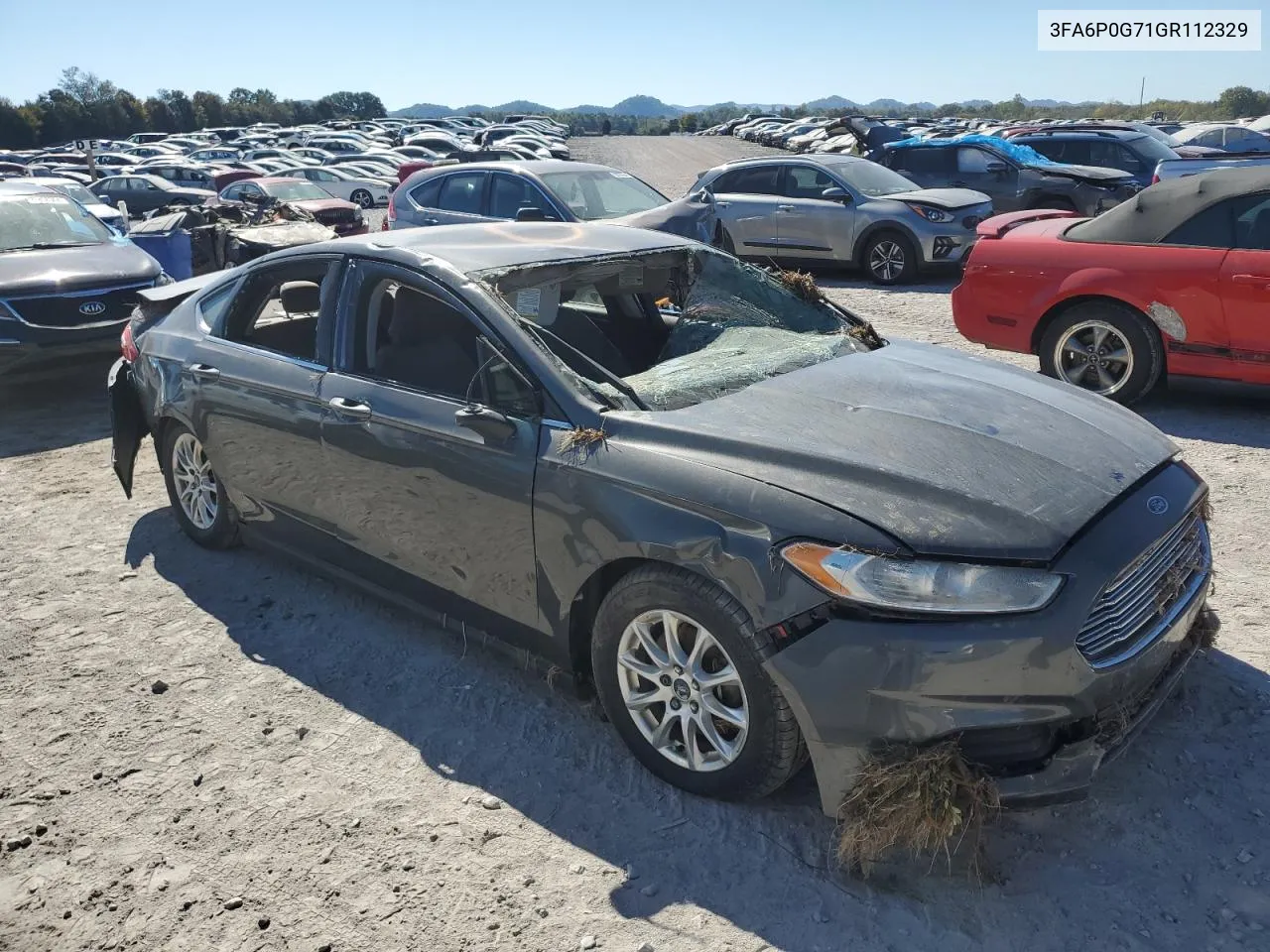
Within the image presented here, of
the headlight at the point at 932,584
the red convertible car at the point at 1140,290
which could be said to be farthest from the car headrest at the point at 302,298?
the red convertible car at the point at 1140,290

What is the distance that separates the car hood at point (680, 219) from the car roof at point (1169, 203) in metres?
4.39

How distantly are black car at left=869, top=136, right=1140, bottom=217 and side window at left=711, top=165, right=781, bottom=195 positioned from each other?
2.62m

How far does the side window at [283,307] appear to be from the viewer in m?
4.25

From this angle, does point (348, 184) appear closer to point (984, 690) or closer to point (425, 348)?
point (425, 348)

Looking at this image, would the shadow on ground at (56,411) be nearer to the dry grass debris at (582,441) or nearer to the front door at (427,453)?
the front door at (427,453)

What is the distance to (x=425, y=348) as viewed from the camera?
399cm

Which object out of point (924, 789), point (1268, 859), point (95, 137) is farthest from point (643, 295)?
point (95, 137)

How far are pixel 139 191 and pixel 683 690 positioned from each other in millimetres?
24879

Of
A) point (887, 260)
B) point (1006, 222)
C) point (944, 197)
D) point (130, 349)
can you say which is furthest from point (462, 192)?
point (130, 349)

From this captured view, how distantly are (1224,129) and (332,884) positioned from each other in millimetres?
25734

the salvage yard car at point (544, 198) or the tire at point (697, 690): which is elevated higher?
the salvage yard car at point (544, 198)

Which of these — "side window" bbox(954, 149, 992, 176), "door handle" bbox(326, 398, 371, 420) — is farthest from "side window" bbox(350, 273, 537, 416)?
"side window" bbox(954, 149, 992, 176)

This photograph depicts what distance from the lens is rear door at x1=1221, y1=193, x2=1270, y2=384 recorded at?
19.9ft

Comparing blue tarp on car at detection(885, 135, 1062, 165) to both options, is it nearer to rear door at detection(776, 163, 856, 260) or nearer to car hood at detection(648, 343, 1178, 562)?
rear door at detection(776, 163, 856, 260)
